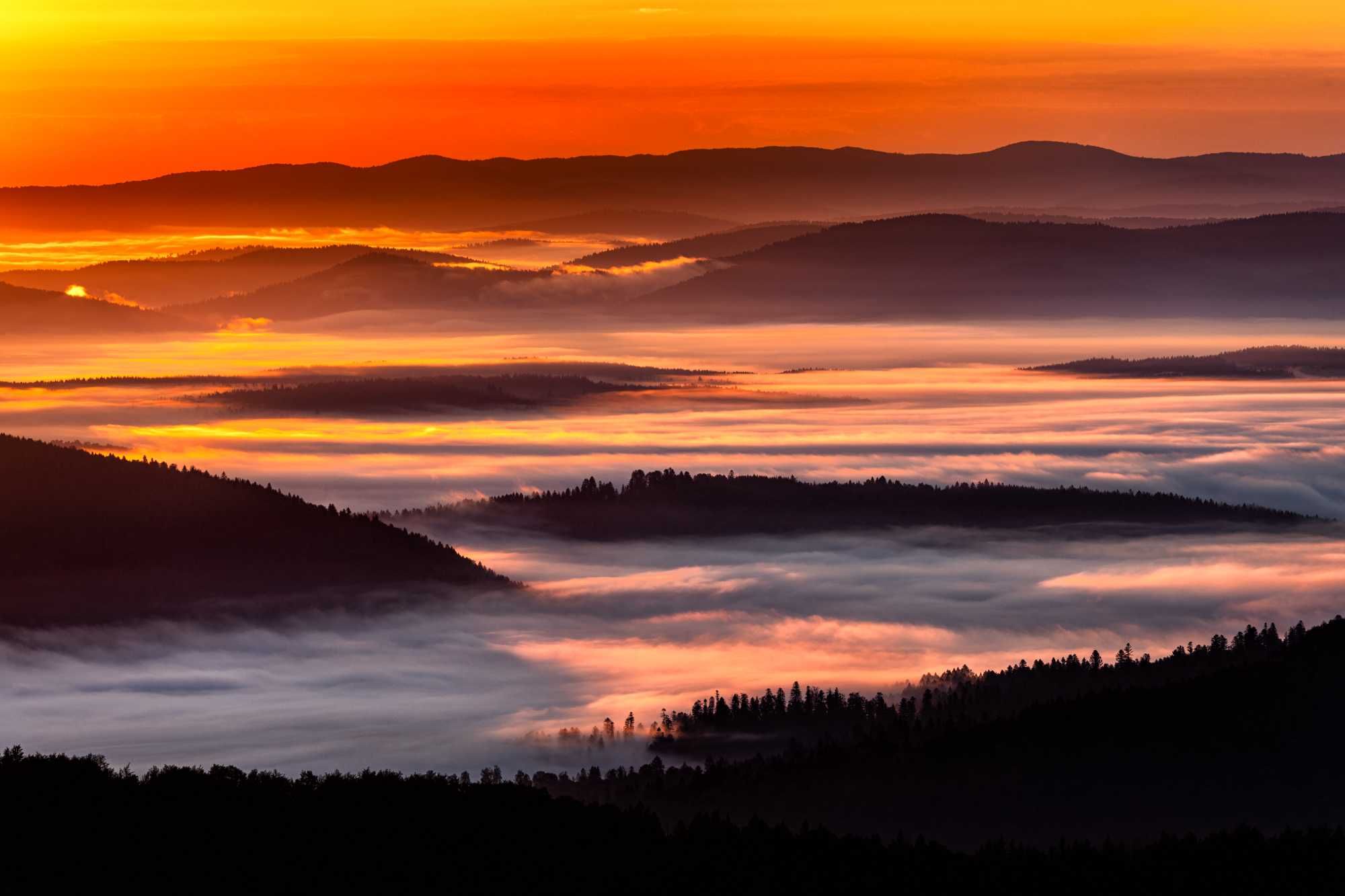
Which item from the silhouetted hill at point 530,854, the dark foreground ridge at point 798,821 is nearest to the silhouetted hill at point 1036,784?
the dark foreground ridge at point 798,821

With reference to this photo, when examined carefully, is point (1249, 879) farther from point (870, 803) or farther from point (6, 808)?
point (6, 808)

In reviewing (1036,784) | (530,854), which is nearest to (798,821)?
(1036,784)

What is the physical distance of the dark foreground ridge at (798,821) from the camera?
157250 mm

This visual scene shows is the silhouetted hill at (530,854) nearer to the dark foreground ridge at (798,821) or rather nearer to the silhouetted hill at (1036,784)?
the dark foreground ridge at (798,821)

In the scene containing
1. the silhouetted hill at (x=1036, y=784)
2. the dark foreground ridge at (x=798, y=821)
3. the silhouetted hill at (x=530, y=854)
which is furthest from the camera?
the silhouetted hill at (x=1036, y=784)

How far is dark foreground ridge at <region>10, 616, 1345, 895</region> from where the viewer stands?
6191 inches

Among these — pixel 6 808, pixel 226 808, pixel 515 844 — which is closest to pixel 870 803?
pixel 515 844

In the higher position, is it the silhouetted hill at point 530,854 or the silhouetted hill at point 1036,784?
the silhouetted hill at point 1036,784

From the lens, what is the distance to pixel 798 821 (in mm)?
174750

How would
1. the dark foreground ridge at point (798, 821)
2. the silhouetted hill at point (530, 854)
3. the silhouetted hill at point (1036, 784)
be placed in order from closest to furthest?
the silhouetted hill at point (530, 854), the dark foreground ridge at point (798, 821), the silhouetted hill at point (1036, 784)

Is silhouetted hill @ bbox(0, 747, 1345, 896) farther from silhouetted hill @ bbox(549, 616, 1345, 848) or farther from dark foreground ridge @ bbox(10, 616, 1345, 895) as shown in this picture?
silhouetted hill @ bbox(549, 616, 1345, 848)

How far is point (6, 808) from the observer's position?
172 m

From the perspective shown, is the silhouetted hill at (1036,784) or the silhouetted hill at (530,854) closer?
the silhouetted hill at (530,854)

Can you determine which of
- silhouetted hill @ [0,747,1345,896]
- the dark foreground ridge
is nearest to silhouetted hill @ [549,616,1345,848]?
the dark foreground ridge
